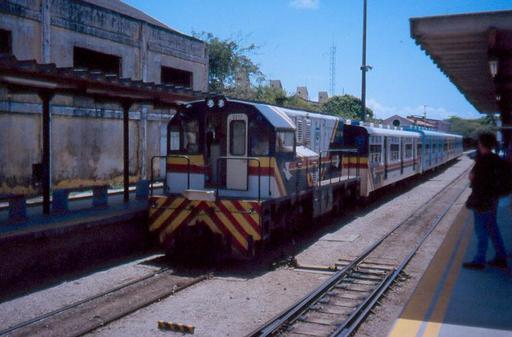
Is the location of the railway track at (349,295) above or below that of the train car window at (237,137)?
below

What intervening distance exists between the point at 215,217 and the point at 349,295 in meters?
2.87

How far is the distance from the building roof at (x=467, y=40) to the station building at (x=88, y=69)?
6.99 m

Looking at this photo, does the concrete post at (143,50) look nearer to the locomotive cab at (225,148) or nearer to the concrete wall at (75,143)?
the concrete wall at (75,143)

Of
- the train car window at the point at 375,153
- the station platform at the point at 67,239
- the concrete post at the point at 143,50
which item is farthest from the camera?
the concrete post at the point at 143,50

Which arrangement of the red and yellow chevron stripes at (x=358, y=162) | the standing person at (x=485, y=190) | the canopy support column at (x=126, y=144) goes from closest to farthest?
the standing person at (x=485, y=190) < the canopy support column at (x=126, y=144) < the red and yellow chevron stripes at (x=358, y=162)

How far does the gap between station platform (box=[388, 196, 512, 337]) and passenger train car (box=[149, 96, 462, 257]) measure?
3091 millimetres

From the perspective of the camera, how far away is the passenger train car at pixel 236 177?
927cm

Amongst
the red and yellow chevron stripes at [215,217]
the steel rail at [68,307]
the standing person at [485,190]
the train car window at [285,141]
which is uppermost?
the train car window at [285,141]

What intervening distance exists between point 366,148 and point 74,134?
9599 mm

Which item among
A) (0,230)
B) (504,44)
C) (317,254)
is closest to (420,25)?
(504,44)

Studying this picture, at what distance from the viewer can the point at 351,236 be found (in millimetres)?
12266

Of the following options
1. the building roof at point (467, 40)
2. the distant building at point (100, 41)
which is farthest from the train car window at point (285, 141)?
the distant building at point (100, 41)

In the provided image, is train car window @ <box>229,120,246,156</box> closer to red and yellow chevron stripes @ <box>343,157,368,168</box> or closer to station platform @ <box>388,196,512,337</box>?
station platform @ <box>388,196,512,337</box>

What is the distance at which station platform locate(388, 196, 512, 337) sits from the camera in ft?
18.5
